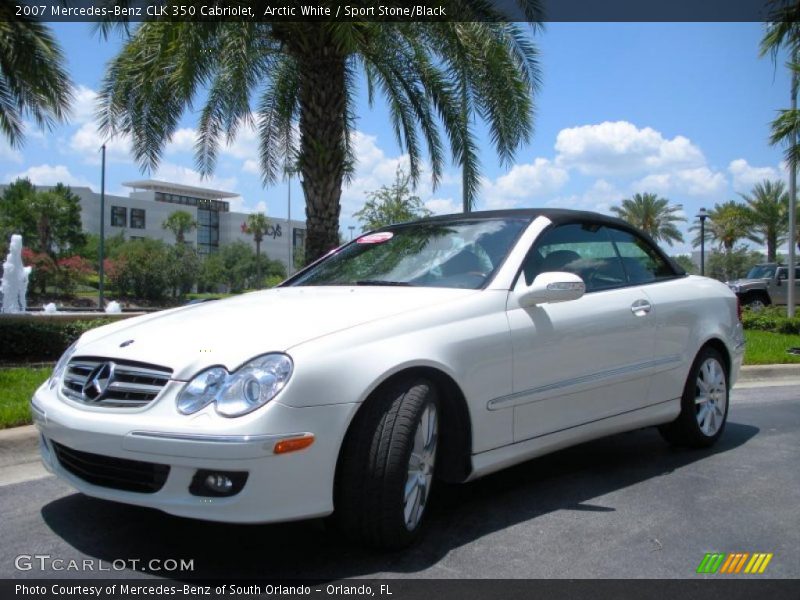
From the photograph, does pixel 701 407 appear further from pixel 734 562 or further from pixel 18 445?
pixel 18 445

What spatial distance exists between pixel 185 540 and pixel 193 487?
61cm

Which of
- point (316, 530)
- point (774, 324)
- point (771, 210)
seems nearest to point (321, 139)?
point (316, 530)

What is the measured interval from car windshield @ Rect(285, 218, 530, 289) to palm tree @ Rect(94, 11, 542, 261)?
414 centimetres

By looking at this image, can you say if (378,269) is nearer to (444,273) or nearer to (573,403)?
(444,273)

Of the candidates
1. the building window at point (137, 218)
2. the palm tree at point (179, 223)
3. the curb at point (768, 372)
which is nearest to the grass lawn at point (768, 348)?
the curb at point (768, 372)

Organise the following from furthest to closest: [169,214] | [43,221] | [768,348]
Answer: [169,214] < [43,221] < [768,348]

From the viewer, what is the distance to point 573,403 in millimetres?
4059

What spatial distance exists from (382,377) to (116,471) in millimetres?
1123

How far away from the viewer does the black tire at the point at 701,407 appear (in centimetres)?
500

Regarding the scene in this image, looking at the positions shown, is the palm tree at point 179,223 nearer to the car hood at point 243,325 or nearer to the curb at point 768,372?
the curb at point 768,372

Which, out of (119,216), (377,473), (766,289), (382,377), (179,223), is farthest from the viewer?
(119,216)

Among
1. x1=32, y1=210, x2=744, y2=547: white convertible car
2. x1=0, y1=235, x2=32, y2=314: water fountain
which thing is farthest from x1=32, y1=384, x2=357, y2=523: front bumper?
x1=0, y1=235, x2=32, y2=314: water fountain

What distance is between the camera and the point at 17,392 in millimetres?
6324

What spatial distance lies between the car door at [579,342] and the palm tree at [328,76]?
461 centimetres
